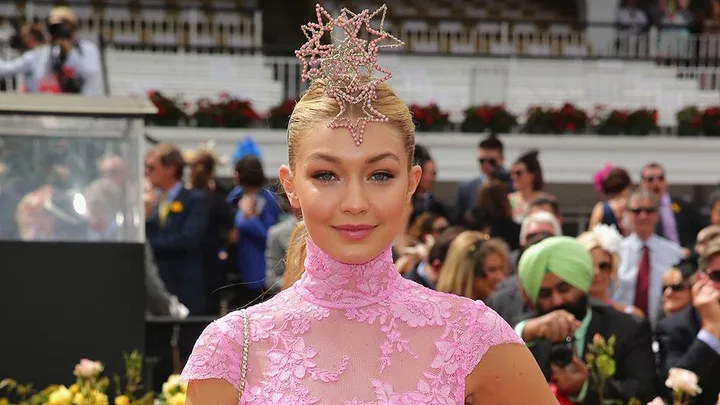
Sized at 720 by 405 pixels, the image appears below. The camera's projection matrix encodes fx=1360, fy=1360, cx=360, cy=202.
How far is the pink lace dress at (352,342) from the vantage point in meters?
2.38

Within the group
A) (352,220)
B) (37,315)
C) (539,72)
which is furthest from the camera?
(539,72)

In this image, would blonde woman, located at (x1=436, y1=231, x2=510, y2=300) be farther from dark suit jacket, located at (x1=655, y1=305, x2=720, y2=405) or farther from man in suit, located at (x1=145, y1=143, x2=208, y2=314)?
man in suit, located at (x1=145, y1=143, x2=208, y2=314)

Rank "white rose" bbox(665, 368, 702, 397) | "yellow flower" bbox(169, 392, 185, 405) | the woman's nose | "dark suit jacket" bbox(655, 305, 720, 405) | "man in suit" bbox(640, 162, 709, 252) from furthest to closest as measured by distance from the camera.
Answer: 1. "man in suit" bbox(640, 162, 709, 252)
2. "dark suit jacket" bbox(655, 305, 720, 405)
3. "yellow flower" bbox(169, 392, 185, 405)
4. "white rose" bbox(665, 368, 702, 397)
5. the woman's nose

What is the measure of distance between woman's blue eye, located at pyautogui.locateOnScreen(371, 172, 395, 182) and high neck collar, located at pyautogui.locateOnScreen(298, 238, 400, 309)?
0.14 m

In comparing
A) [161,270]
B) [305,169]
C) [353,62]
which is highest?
[353,62]

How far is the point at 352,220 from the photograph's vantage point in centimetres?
238

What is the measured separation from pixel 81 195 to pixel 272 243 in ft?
5.19

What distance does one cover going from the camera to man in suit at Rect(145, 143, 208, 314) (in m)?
7.36

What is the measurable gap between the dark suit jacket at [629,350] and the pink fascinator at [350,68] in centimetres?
236

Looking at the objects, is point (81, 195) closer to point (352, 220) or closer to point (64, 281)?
point (64, 281)

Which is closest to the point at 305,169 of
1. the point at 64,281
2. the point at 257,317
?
the point at 257,317

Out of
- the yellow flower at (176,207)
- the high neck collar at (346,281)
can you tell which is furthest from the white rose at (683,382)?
the yellow flower at (176,207)

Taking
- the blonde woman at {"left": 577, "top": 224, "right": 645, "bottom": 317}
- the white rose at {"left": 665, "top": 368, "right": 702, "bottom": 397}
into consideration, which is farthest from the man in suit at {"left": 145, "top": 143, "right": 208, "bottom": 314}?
the white rose at {"left": 665, "top": 368, "right": 702, "bottom": 397}

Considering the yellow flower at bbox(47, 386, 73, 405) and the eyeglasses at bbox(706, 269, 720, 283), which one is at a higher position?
the eyeglasses at bbox(706, 269, 720, 283)
